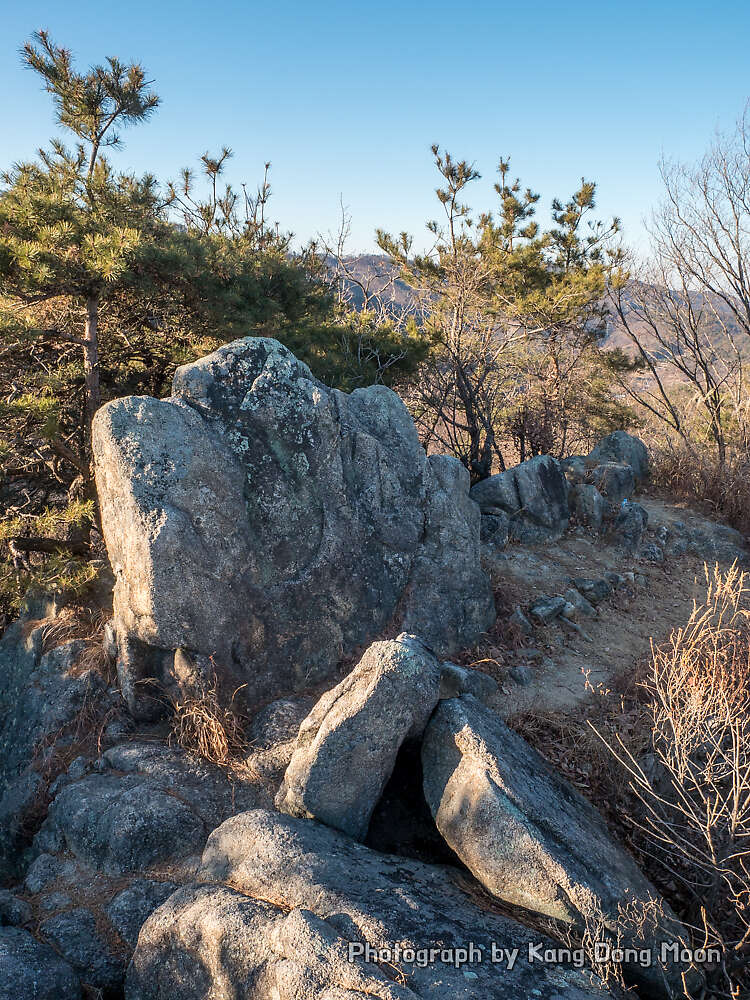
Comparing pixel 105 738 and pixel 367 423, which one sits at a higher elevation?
pixel 367 423

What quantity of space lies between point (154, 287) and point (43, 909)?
633 cm

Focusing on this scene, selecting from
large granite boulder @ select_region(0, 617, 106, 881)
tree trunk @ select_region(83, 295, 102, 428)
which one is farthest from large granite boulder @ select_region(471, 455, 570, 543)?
large granite boulder @ select_region(0, 617, 106, 881)

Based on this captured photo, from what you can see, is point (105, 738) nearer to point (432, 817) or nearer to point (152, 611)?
point (152, 611)

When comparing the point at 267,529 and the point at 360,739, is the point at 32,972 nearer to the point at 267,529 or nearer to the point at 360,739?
the point at 360,739

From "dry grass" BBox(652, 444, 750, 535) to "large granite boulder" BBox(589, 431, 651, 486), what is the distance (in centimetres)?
34

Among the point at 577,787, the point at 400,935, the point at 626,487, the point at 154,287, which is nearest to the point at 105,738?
the point at 400,935

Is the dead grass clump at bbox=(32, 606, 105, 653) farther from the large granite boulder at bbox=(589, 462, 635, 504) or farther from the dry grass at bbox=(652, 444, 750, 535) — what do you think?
the dry grass at bbox=(652, 444, 750, 535)

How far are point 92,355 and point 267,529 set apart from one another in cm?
348

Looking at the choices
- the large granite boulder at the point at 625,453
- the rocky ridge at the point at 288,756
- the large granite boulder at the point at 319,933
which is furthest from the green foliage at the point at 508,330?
the large granite boulder at the point at 319,933

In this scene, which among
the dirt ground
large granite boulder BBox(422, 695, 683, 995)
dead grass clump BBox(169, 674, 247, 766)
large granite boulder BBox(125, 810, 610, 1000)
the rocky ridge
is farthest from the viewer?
the dirt ground

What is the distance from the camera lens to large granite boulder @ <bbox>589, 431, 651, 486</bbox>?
13.7 metres

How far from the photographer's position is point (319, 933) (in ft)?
10.4

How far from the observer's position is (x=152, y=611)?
18.3 feet

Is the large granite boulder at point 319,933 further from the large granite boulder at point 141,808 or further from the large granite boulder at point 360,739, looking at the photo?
the large granite boulder at point 141,808
